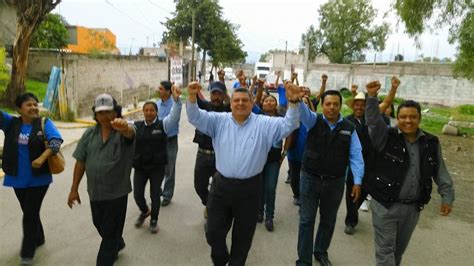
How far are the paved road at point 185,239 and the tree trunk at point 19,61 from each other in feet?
25.0

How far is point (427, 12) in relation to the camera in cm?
1148

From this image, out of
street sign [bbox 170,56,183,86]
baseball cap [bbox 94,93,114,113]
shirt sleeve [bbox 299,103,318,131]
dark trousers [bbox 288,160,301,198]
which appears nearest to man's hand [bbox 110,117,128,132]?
baseball cap [bbox 94,93,114,113]

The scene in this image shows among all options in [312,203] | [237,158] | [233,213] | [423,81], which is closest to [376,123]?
[312,203]

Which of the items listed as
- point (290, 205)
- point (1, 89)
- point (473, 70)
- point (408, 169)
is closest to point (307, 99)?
point (290, 205)

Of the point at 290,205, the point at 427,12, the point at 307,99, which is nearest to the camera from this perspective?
the point at 307,99

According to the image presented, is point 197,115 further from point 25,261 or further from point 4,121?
point 25,261

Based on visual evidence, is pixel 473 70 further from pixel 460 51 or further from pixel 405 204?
pixel 405 204

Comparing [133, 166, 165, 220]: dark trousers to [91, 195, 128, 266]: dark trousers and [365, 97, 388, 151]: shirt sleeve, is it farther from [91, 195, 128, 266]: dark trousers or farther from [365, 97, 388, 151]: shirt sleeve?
[365, 97, 388, 151]: shirt sleeve

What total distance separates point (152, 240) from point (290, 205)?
2.25 m

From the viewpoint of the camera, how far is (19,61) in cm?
1169

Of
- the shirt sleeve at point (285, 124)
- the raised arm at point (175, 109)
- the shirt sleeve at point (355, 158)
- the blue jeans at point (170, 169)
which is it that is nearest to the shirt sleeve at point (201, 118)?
the raised arm at point (175, 109)

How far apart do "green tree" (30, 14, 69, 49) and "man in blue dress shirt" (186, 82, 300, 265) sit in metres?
28.4

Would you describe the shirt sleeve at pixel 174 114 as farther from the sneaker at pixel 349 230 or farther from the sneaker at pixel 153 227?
the sneaker at pixel 349 230

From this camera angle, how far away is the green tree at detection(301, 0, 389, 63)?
39750 mm
